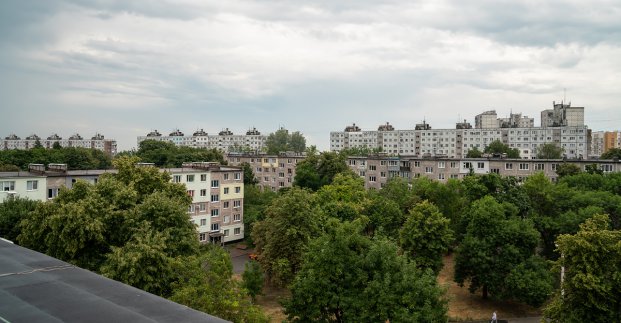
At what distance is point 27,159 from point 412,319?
9256 centimetres

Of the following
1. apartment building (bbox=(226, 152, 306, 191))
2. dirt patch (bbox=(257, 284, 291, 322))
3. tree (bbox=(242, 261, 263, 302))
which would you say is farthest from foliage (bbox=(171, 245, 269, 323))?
apartment building (bbox=(226, 152, 306, 191))

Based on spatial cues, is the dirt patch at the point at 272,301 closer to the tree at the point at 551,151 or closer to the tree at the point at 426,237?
the tree at the point at 426,237

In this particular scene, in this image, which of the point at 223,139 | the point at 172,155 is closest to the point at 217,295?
the point at 172,155

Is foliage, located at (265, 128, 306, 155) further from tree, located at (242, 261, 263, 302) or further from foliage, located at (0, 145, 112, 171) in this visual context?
tree, located at (242, 261, 263, 302)

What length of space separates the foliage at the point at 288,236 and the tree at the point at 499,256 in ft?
37.0

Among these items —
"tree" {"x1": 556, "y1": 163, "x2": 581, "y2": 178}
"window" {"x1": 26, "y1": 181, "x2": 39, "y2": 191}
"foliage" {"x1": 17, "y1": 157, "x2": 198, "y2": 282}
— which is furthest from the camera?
"tree" {"x1": 556, "y1": 163, "x2": 581, "y2": 178}

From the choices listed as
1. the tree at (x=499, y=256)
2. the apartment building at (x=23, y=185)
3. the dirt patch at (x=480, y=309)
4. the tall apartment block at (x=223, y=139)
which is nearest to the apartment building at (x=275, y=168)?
the apartment building at (x=23, y=185)

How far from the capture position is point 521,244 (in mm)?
33031

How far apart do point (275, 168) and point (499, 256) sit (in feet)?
186

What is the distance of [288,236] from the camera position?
1318 inches

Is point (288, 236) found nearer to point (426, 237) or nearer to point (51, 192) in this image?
point (426, 237)

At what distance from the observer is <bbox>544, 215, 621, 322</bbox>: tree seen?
21562mm

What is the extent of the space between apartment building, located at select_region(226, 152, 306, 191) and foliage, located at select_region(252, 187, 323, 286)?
154 ft

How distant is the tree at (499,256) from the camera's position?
3088 cm
